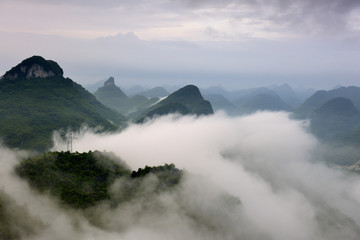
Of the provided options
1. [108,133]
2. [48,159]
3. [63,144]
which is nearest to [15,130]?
[63,144]

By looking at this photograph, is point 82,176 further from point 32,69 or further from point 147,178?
point 32,69

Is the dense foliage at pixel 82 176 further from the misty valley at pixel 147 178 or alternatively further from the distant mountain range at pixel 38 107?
the distant mountain range at pixel 38 107

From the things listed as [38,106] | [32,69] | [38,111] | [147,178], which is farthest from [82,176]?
[32,69]

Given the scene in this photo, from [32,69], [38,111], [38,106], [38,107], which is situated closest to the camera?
[38,111]

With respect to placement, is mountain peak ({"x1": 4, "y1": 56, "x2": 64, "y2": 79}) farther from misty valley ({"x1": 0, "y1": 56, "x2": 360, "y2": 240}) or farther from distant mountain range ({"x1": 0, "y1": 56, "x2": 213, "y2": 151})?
misty valley ({"x1": 0, "y1": 56, "x2": 360, "y2": 240})

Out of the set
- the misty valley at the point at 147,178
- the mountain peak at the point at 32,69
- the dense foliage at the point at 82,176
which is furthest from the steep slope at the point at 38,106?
the dense foliage at the point at 82,176
